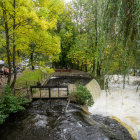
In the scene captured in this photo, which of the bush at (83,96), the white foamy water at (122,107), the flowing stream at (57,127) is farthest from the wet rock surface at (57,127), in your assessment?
the bush at (83,96)

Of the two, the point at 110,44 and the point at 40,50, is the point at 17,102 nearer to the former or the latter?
the point at 40,50

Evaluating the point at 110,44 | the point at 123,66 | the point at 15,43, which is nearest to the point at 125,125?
the point at 123,66

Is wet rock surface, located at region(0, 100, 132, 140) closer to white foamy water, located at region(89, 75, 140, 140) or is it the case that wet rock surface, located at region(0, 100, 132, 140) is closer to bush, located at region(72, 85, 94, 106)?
white foamy water, located at region(89, 75, 140, 140)

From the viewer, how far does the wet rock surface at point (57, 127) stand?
604 centimetres

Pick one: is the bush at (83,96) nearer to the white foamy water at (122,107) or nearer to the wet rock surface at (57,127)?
the white foamy water at (122,107)

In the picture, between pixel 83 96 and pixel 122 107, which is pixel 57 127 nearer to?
pixel 83 96

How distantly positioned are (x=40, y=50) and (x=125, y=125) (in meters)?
7.86

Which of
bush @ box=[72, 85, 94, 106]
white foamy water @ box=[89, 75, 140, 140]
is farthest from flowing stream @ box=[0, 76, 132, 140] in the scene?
Result: bush @ box=[72, 85, 94, 106]

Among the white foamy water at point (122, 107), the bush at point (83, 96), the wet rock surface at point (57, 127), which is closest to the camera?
the wet rock surface at point (57, 127)

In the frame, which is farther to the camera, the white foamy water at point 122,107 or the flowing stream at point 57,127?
the white foamy water at point 122,107

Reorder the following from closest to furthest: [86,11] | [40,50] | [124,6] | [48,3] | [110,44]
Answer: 1. [124,6]
2. [110,44]
3. [48,3]
4. [40,50]
5. [86,11]

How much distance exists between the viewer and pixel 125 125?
7.63 meters

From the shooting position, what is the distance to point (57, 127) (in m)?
6.79

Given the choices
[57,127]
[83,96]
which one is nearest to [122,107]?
[83,96]
